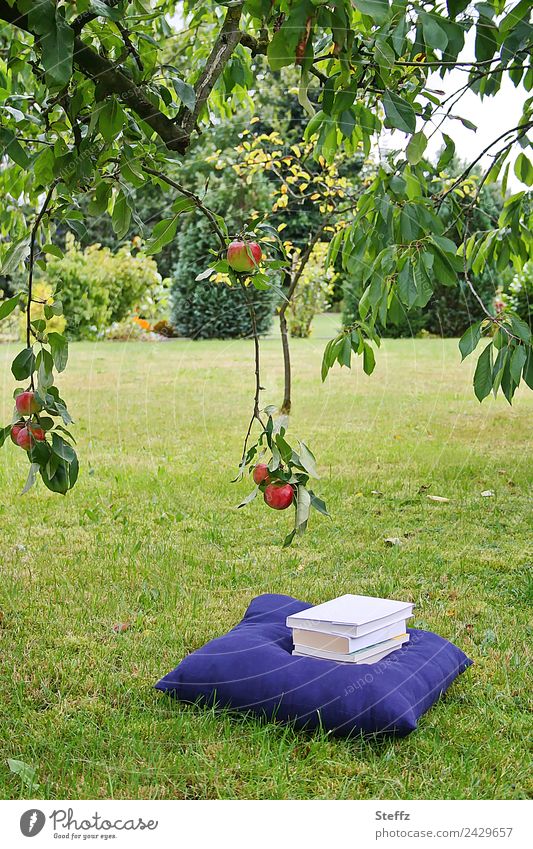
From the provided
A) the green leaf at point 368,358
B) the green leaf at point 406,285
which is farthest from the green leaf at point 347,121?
the green leaf at point 368,358

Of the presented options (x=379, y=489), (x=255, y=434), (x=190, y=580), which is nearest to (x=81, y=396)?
(x=255, y=434)

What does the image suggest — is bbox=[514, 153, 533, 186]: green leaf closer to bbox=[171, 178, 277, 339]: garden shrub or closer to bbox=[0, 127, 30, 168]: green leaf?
bbox=[0, 127, 30, 168]: green leaf

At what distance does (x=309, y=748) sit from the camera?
1.75 m

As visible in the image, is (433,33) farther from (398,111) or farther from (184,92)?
(184,92)

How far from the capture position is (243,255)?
5.15 feet

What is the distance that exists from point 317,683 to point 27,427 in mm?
825

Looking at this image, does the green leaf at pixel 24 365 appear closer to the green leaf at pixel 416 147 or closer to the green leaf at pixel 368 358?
the green leaf at pixel 416 147

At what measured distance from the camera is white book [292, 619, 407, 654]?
197 cm

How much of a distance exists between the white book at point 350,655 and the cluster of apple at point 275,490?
589 millimetres

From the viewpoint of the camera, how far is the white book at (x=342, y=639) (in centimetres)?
197

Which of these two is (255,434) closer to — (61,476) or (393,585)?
(393,585)

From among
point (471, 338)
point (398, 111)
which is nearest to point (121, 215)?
point (398, 111)

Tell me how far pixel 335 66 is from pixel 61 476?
1.21m

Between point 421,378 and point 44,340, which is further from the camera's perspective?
point 421,378
